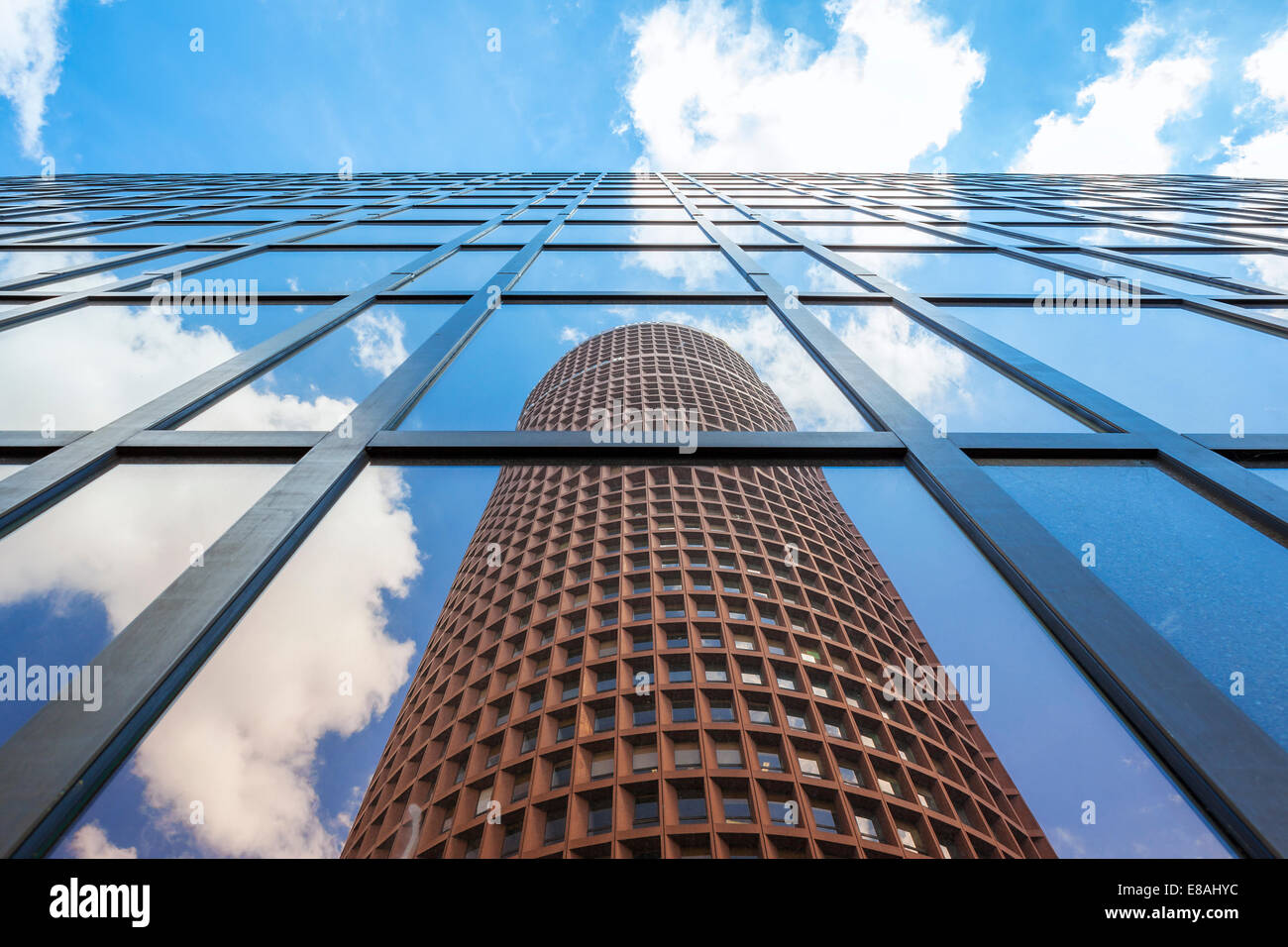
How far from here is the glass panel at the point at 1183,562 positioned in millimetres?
2832

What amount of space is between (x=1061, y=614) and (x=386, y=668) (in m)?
3.46

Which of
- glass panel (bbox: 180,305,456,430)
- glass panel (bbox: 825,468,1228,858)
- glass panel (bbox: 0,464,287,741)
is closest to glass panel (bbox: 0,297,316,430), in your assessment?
glass panel (bbox: 180,305,456,430)

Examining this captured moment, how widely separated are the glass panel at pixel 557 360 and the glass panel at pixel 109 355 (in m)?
2.14

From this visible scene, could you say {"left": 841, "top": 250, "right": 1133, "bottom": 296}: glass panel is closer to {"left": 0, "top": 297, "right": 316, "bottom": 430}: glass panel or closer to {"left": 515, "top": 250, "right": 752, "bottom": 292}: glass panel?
{"left": 515, "top": 250, "right": 752, "bottom": 292}: glass panel

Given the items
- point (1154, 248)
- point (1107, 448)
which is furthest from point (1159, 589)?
point (1154, 248)

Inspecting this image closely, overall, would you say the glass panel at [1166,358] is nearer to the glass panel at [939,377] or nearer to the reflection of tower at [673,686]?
the glass panel at [939,377]

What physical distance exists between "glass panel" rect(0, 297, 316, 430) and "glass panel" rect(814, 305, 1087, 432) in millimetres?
Result: 5976

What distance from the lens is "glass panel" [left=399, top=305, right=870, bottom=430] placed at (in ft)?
15.4

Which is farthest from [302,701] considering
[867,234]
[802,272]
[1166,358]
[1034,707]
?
[867,234]

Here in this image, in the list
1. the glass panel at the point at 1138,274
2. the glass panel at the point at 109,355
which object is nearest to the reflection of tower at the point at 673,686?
the glass panel at the point at 109,355

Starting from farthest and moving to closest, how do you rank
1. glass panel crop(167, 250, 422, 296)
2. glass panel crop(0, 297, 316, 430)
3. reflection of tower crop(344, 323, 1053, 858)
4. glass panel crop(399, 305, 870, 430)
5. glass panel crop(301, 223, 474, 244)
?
glass panel crop(301, 223, 474, 244) → glass panel crop(167, 250, 422, 296) → reflection of tower crop(344, 323, 1053, 858) → glass panel crop(399, 305, 870, 430) → glass panel crop(0, 297, 316, 430)
